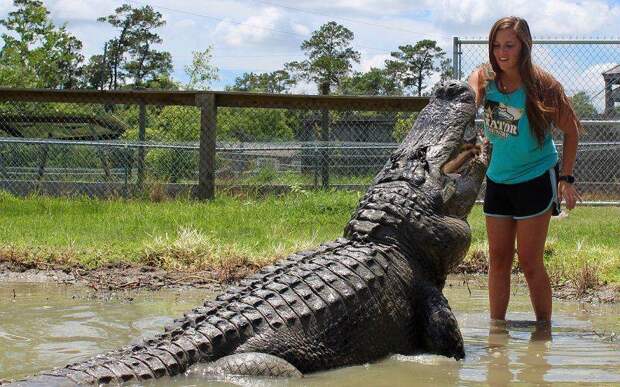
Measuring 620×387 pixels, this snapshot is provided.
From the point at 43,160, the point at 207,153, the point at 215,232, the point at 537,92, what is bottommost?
the point at 215,232

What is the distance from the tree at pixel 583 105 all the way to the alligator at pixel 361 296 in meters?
6.13

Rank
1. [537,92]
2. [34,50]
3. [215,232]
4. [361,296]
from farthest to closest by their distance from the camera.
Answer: [34,50], [215,232], [537,92], [361,296]

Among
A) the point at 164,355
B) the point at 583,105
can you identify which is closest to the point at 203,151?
the point at 583,105

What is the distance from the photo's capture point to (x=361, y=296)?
441cm

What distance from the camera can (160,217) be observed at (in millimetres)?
9117

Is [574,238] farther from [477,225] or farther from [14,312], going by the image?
[14,312]

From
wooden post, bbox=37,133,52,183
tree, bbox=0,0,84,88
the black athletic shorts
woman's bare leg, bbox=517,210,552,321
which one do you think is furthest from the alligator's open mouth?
tree, bbox=0,0,84,88

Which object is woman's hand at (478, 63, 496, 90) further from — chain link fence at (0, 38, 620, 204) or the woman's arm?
chain link fence at (0, 38, 620, 204)

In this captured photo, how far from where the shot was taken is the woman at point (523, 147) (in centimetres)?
502

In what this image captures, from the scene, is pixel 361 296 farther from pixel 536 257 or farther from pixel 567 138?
pixel 567 138

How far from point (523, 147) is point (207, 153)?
610cm

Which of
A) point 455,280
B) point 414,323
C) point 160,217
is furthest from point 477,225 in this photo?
point 414,323

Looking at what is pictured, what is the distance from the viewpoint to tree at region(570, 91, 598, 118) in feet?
36.7

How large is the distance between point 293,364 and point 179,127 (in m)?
10.3
